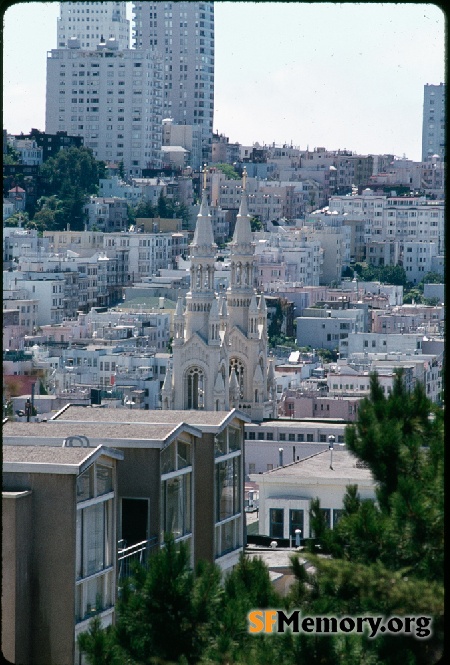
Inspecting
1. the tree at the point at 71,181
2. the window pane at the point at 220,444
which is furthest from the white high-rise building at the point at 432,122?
the window pane at the point at 220,444

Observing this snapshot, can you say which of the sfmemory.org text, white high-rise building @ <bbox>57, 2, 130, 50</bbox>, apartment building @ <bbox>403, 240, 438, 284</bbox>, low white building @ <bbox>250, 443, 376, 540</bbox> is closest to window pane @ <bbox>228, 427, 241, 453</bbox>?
the sfmemory.org text

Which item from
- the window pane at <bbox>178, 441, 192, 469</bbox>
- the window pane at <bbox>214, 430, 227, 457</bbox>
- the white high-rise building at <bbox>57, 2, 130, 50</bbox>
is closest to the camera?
the window pane at <bbox>178, 441, 192, 469</bbox>

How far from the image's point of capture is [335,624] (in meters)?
3.75

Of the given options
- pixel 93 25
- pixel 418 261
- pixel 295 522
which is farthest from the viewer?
pixel 93 25

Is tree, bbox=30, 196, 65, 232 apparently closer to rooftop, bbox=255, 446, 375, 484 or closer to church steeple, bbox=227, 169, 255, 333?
church steeple, bbox=227, 169, 255, 333

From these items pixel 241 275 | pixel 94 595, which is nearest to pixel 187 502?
pixel 94 595

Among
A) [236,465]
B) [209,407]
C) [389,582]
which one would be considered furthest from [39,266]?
[389,582]

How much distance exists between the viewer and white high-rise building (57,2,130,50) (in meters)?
67.2

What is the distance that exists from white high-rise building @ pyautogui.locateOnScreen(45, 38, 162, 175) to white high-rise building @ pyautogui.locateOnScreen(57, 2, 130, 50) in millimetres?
6797

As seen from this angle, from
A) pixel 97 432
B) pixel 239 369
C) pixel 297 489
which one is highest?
pixel 97 432

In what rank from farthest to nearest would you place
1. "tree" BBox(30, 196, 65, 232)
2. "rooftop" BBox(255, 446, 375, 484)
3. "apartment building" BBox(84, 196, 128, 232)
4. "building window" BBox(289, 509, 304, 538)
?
"apartment building" BBox(84, 196, 128, 232) → "tree" BBox(30, 196, 65, 232) → "building window" BBox(289, 509, 304, 538) → "rooftop" BBox(255, 446, 375, 484)

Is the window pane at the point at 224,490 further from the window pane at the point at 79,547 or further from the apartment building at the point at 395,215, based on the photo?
the apartment building at the point at 395,215

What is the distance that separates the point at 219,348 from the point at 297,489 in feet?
45.7

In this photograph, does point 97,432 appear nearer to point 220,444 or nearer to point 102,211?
point 220,444
